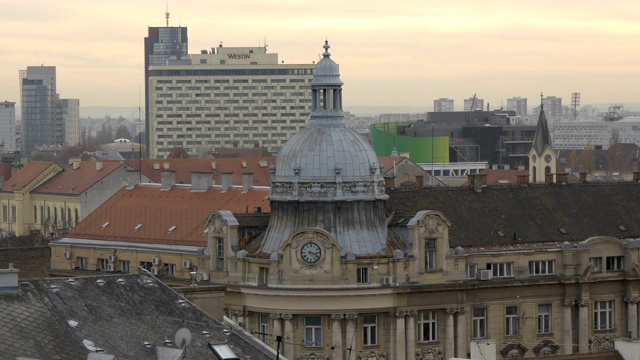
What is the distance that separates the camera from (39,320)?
75.4 m

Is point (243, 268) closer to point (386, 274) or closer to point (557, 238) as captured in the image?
point (386, 274)

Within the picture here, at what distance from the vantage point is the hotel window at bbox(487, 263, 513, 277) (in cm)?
12313

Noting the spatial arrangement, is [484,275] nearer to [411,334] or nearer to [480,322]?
[480,322]

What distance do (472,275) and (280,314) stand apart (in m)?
11.2

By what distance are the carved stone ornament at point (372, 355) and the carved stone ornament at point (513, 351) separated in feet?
21.7

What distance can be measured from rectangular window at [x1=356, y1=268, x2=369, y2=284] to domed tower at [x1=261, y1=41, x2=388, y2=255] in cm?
124

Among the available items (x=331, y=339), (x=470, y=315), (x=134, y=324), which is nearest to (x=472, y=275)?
(x=470, y=315)

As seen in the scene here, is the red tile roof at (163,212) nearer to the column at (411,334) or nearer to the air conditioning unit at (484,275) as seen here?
the column at (411,334)

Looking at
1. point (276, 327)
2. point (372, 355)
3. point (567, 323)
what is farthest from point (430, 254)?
point (276, 327)

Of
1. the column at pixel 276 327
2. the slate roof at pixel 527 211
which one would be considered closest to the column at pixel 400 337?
the slate roof at pixel 527 211

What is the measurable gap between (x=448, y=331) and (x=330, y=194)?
905cm

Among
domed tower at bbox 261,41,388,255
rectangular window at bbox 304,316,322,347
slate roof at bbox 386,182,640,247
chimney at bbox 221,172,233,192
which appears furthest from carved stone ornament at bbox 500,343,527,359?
chimney at bbox 221,172,233,192

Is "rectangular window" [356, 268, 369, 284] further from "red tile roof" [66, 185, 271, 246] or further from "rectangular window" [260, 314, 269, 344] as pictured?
"red tile roof" [66, 185, 271, 246]

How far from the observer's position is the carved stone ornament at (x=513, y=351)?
4763 inches
